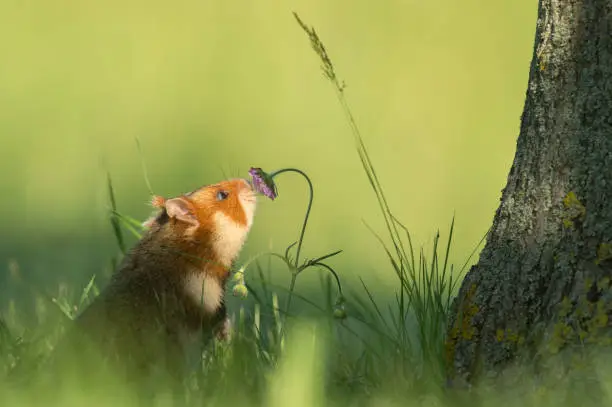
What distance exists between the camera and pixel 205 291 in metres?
4.08

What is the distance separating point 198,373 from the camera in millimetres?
3504

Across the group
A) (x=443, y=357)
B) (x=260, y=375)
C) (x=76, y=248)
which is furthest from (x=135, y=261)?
(x=76, y=248)

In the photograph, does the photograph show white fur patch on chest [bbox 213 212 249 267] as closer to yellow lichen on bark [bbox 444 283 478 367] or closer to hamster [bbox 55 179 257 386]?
hamster [bbox 55 179 257 386]

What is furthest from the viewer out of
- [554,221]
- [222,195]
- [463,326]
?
[222,195]

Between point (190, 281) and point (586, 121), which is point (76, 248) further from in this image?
point (586, 121)

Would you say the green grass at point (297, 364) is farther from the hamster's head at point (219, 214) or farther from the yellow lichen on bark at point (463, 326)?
the hamster's head at point (219, 214)

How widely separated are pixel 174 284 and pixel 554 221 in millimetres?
1319

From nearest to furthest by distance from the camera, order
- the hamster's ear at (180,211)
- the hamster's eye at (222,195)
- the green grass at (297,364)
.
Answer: the green grass at (297,364) → the hamster's ear at (180,211) → the hamster's eye at (222,195)

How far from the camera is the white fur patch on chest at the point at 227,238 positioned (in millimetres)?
4391

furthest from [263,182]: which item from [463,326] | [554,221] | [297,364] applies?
[297,364]

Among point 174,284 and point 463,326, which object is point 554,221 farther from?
point 174,284

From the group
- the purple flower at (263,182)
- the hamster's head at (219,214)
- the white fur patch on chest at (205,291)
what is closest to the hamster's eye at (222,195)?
the hamster's head at (219,214)

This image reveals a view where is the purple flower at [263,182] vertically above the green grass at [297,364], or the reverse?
the purple flower at [263,182]

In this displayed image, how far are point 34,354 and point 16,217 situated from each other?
3863mm
